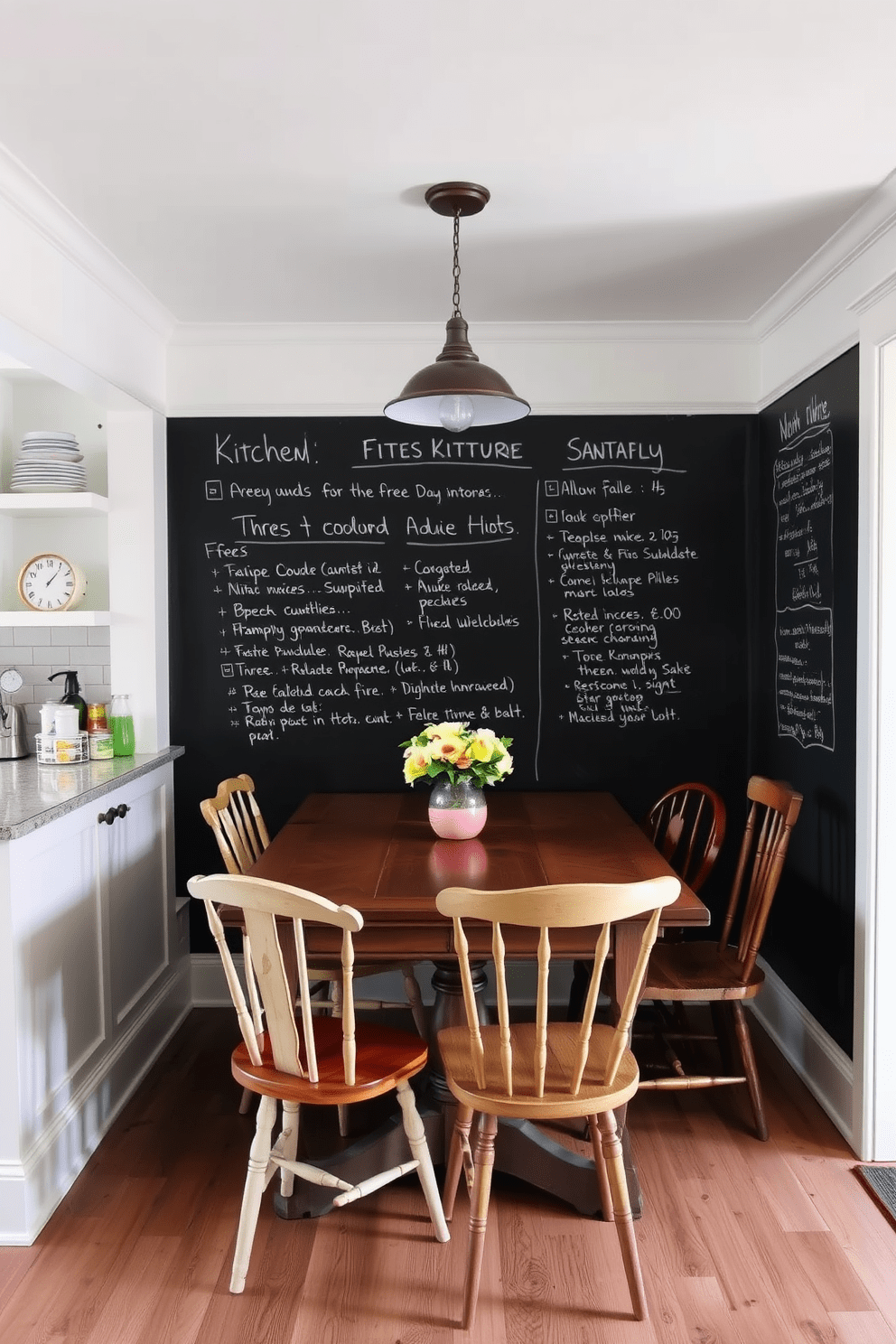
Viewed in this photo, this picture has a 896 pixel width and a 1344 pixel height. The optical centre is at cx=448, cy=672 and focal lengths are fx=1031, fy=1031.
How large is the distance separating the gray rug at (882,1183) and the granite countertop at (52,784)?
2.25 m

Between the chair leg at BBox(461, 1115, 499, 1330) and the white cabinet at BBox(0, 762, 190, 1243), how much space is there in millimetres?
1063

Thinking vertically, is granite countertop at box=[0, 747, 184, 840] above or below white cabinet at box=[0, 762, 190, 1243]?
above

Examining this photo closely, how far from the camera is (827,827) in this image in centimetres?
310

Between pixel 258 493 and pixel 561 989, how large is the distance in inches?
85.5

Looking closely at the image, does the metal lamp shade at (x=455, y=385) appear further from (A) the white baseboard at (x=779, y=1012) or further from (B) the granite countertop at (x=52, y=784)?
(A) the white baseboard at (x=779, y=1012)

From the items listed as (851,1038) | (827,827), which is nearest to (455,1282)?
(851,1038)

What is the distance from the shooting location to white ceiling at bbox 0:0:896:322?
1854mm

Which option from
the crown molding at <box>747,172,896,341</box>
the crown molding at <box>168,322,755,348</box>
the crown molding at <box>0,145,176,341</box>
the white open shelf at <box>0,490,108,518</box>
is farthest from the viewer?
the crown molding at <box>168,322,755,348</box>

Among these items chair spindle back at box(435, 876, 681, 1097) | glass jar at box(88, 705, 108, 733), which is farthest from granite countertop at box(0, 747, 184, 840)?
chair spindle back at box(435, 876, 681, 1097)

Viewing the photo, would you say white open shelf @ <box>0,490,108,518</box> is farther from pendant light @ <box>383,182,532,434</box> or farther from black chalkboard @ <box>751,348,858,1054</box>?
black chalkboard @ <box>751,348,858,1054</box>

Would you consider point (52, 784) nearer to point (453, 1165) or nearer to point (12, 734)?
point (12, 734)

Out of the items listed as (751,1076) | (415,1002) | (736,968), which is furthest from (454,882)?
(751,1076)

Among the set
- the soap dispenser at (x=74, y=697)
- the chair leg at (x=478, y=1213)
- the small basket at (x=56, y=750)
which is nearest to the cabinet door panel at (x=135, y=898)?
the small basket at (x=56, y=750)

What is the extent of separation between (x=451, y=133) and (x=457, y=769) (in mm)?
1593
